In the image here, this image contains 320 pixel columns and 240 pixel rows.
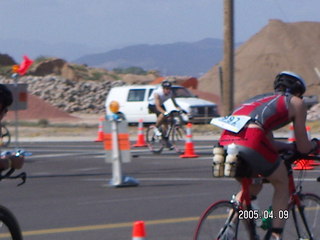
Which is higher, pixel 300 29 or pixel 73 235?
pixel 300 29

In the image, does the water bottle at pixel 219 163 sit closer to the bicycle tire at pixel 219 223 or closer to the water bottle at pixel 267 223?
the bicycle tire at pixel 219 223

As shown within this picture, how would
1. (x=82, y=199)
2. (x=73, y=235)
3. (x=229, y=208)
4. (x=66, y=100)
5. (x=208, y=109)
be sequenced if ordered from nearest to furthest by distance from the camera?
(x=229, y=208) → (x=73, y=235) → (x=82, y=199) → (x=208, y=109) → (x=66, y=100)

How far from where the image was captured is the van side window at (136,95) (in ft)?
120

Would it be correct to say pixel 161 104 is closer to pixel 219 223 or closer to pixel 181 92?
pixel 219 223

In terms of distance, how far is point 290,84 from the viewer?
7422 mm

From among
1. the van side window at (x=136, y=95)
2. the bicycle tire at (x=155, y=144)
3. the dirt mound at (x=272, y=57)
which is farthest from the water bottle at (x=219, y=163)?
the dirt mound at (x=272, y=57)

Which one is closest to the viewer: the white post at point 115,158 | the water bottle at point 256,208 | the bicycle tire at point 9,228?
the bicycle tire at point 9,228

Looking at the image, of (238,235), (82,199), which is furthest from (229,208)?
(82,199)

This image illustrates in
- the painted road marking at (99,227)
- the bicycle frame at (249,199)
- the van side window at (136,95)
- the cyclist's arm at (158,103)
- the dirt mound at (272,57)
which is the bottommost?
the painted road marking at (99,227)

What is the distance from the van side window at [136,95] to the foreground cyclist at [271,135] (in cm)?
2898

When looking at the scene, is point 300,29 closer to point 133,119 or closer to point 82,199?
point 133,119

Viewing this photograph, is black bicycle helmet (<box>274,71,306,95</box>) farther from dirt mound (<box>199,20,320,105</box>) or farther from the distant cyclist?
dirt mound (<box>199,20,320,105</box>)

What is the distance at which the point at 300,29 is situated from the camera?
8019 centimetres

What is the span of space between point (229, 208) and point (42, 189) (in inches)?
307
